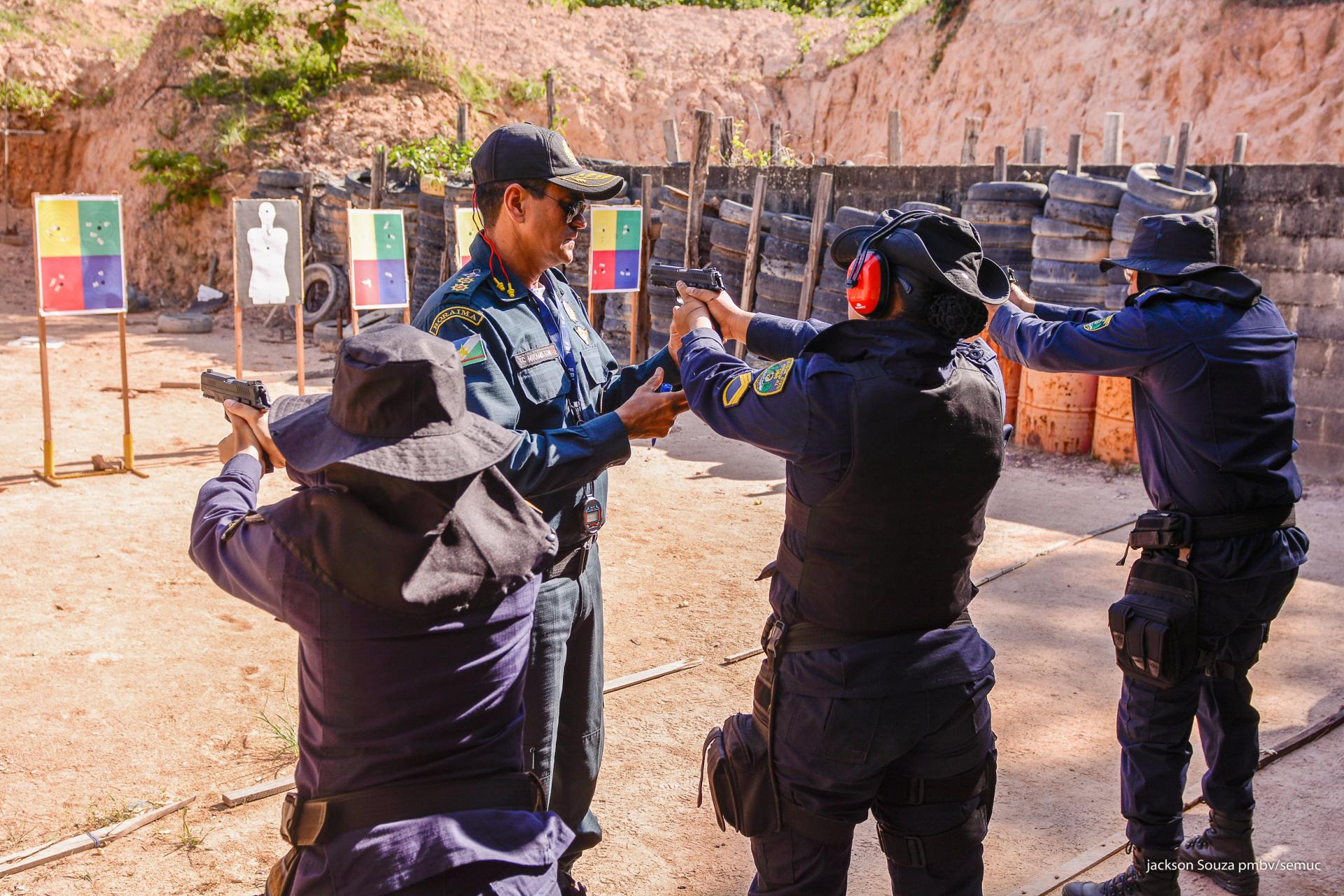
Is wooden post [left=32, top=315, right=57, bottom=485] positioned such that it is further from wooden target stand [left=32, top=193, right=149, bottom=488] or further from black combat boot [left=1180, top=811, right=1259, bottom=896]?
black combat boot [left=1180, top=811, right=1259, bottom=896]

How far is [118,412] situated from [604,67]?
17122mm

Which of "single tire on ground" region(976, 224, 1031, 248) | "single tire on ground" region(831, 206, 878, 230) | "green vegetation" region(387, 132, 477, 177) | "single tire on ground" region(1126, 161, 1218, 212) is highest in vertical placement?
"green vegetation" region(387, 132, 477, 177)

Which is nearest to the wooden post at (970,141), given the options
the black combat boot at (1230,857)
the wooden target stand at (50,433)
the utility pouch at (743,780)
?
the wooden target stand at (50,433)

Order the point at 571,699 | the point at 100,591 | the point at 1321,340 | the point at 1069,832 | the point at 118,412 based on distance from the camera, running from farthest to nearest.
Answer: the point at 118,412
the point at 1321,340
the point at 100,591
the point at 1069,832
the point at 571,699

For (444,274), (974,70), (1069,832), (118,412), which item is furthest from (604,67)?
(1069,832)

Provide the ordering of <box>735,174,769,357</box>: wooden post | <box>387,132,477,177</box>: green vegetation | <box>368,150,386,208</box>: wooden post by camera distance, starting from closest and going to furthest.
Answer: <box>735,174,769,357</box>: wooden post
<box>368,150,386,208</box>: wooden post
<box>387,132,477,177</box>: green vegetation

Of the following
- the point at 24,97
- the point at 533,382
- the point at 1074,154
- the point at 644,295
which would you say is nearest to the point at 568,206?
the point at 533,382

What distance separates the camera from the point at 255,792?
11.6 feet

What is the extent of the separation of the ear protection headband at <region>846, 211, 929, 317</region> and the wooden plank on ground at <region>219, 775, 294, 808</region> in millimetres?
2413

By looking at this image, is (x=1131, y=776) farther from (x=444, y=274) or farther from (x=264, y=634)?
(x=444, y=274)

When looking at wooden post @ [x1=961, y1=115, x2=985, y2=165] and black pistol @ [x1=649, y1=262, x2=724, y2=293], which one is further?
wooden post @ [x1=961, y1=115, x2=985, y2=165]

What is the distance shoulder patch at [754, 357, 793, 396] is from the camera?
233 cm

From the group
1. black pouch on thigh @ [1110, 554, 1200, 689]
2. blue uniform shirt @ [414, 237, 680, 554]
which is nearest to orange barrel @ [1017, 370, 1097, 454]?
black pouch on thigh @ [1110, 554, 1200, 689]

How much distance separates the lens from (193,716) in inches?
163
